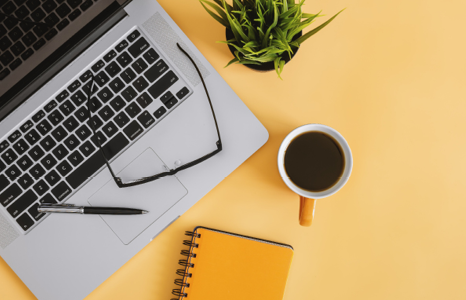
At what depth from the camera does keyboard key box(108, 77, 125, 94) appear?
630 mm

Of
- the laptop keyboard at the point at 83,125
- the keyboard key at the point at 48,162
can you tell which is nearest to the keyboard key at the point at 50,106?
the laptop keyboard at the point at 83,125

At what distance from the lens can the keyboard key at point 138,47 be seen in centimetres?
63

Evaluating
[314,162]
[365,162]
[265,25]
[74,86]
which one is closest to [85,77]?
[74,86]

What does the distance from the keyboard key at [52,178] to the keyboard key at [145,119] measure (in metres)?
0.21

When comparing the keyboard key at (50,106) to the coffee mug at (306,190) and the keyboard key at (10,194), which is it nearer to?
the keyboard key at (10,194)

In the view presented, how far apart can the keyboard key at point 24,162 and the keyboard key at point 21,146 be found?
0.01m

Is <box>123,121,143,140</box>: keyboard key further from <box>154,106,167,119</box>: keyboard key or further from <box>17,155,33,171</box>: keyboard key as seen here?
<box>17,155,33,171</box>: keyboard key

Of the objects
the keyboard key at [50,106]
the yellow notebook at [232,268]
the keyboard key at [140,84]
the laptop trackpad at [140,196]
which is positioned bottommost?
the yellow notebook at [232,268]

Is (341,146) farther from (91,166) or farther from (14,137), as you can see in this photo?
(14,137)

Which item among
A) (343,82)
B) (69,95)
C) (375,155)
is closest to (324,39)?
(343,82)

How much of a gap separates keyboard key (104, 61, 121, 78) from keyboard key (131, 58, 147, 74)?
0.11 ft

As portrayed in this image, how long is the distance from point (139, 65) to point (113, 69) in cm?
6

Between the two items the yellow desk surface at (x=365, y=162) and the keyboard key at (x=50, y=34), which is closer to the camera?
the keyboard key at (x=50, y=34)

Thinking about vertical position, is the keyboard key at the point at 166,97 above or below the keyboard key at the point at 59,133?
below
